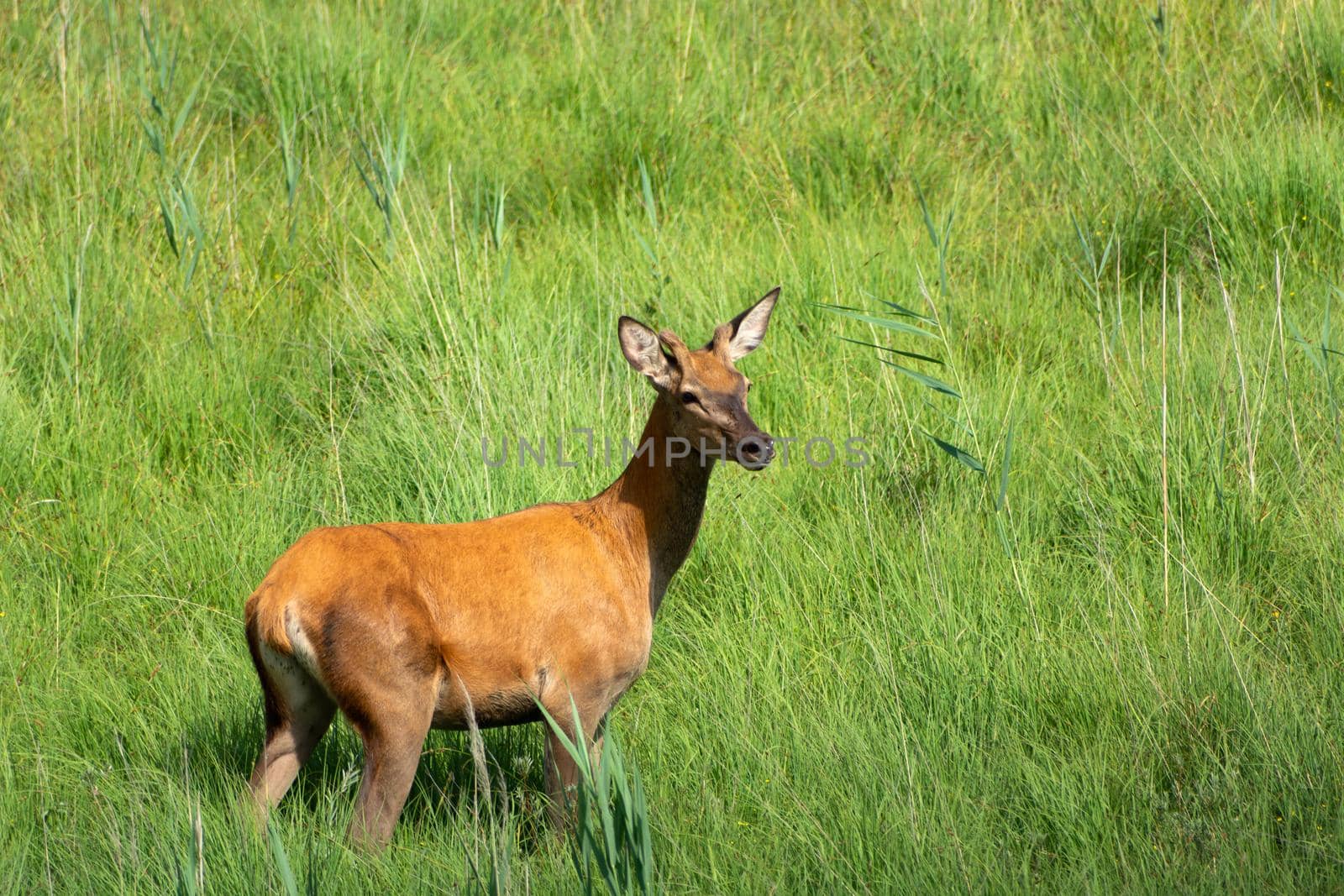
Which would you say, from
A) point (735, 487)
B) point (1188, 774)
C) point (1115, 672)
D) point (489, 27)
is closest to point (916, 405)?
point (735, 487)

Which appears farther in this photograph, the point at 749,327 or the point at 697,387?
the point at 749,327

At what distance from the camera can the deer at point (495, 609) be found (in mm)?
4035

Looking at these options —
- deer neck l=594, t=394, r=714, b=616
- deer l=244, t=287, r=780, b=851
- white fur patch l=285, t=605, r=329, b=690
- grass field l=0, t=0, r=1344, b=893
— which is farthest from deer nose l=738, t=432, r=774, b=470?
white fur patch l=285, t=605, r=329, b=690

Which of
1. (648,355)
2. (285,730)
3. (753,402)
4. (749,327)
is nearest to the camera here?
(285,730)

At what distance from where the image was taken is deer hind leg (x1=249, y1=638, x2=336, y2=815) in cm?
420

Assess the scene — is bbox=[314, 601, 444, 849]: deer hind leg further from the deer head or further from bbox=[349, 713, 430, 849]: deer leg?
the deer head

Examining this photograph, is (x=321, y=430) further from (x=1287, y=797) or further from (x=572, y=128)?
(x=1287, y=797)

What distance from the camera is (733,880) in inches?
150

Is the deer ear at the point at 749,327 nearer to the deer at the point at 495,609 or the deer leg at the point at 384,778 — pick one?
the deer at the point at 495,609

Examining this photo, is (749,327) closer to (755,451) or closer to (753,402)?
(755,451)

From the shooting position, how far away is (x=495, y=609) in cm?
438

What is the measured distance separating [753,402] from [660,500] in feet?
5.50

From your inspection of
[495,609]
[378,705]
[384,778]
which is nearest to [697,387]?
[495,609]

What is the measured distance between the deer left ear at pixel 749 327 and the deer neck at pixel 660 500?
0.39 meters
